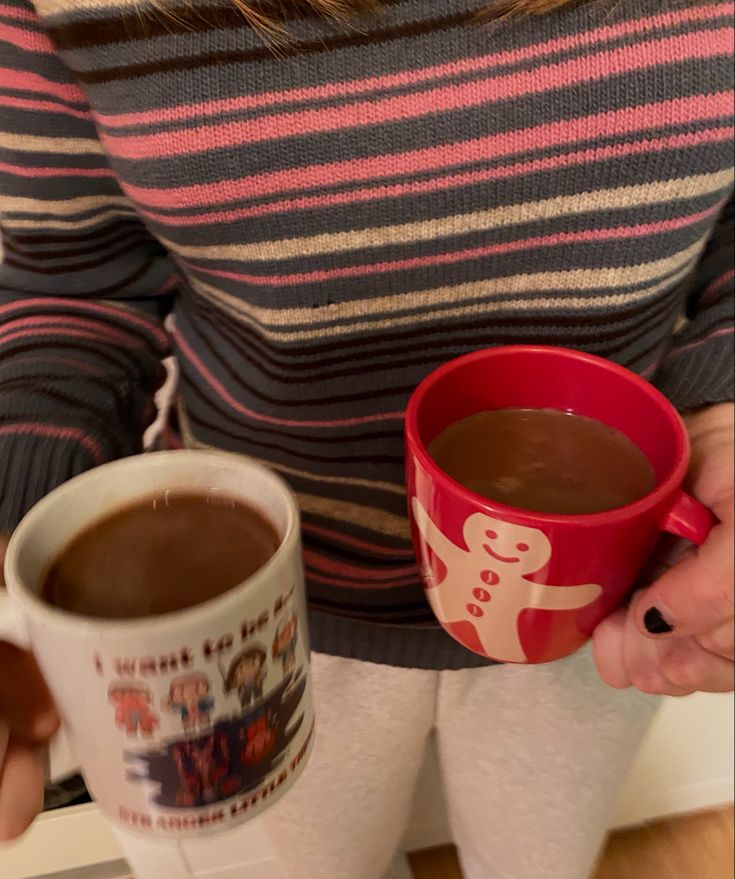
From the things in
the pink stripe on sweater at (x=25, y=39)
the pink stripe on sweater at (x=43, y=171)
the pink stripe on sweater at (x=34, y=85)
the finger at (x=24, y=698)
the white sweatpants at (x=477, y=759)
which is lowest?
the white sweatpants at (x=477, y=759)

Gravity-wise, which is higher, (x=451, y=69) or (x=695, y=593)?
(x=451, y=69)

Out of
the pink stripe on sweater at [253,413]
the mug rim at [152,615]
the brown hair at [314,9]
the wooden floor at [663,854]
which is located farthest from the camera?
the wooden floor at [663,854]

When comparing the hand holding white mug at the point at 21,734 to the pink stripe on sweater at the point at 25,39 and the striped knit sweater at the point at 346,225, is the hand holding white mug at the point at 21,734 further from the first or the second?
the pink stripe on sweater at the point at 25,39

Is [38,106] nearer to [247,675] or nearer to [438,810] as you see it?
[247,675]

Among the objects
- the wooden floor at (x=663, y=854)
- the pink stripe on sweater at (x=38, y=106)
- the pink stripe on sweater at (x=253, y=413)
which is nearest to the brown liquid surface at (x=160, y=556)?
the pink stripe on sweater at (x=253, y=413)

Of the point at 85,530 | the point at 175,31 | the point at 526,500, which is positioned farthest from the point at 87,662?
the point at 175,31

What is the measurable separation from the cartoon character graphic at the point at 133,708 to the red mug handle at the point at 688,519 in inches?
8.3

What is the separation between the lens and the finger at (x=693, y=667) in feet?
1.06

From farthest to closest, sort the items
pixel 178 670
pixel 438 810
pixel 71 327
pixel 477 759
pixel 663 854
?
1. pixel 438 810
2. pixel 663 854
3. pixel 477 759
4. pixel 71 327
5. pixel 178 670

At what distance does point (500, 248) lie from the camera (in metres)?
0.40

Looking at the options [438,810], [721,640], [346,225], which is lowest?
[438,810]

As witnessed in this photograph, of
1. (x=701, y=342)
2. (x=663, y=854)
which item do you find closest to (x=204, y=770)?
(x=701, y=342)

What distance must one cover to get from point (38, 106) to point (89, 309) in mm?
120

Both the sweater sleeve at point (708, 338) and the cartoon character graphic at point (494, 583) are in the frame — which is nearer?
the cartoon character graphic at point (494, 583)
